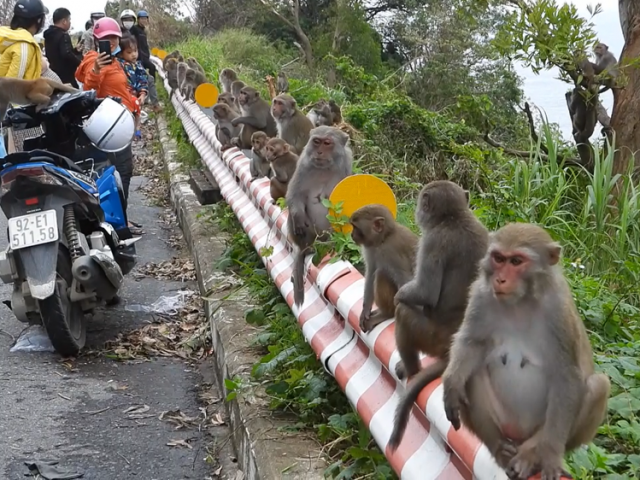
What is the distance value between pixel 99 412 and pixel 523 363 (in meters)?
2.72

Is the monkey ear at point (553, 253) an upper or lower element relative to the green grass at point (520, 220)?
upper

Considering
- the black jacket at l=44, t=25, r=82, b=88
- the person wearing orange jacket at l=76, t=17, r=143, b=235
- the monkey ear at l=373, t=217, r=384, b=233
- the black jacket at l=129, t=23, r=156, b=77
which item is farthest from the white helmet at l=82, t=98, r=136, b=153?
the black jacket at l=129, t=23, r=156, b=77

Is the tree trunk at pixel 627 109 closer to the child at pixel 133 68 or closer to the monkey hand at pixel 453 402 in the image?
the child at pixel 133 68

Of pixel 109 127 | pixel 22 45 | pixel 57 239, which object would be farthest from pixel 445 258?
pixel 22 45

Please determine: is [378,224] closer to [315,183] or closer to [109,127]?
[315,183]

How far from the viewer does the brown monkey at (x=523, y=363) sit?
2.22m

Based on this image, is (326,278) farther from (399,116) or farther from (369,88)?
(369,88)

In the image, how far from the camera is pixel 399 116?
33.4ft

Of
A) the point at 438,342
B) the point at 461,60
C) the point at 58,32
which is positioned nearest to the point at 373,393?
the point at 438,342

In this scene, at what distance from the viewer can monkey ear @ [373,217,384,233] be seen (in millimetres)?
3613

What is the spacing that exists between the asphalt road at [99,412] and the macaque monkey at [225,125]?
3268 millimetres


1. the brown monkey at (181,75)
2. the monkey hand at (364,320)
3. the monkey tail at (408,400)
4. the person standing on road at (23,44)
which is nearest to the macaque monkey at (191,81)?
the brown monkey at (181,75)

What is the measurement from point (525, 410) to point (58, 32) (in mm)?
9123

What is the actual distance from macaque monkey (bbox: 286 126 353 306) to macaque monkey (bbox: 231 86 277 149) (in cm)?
337
